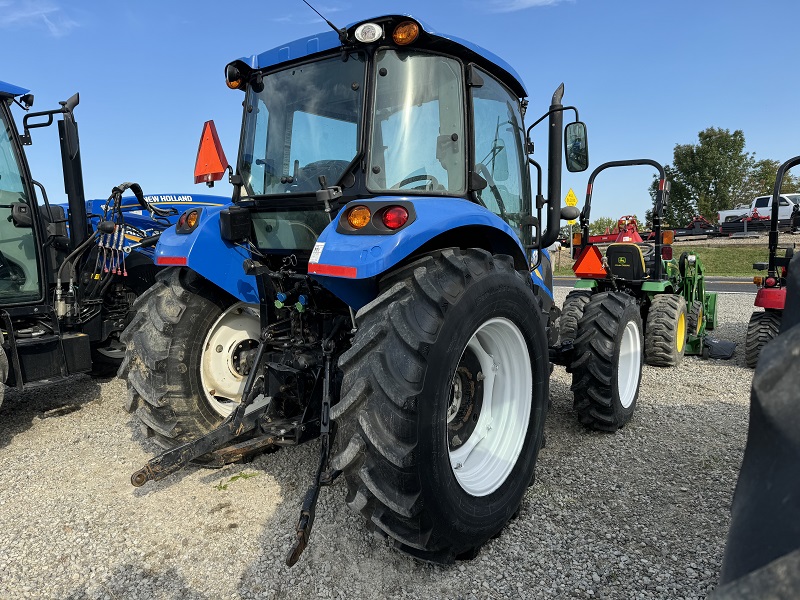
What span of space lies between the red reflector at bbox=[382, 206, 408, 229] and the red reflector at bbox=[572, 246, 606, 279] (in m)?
4.21

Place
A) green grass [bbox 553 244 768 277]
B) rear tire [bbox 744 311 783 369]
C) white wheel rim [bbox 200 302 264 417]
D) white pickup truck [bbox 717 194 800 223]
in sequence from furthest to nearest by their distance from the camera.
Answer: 1. white pickup truck [bbox 717 194 800 223]
2. green grass [bbox 553 244 768 277]
3. rear tire [bbox 744 311 783 369]
4. white wheel rim [bbox 200 302 264 417]

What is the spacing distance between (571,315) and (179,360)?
413 cm

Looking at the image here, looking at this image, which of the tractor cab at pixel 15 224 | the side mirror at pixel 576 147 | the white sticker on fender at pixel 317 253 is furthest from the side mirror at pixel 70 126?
the side mirror at pixel 576 147

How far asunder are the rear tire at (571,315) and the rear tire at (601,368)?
63.8 inches

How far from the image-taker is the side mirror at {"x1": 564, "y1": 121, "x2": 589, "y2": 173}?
3.53 meters

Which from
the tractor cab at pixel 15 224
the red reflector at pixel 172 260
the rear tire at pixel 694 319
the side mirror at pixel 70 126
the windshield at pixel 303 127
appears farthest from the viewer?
the rear tire at pixel 694 319

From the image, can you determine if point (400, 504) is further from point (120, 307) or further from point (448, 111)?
point (120, 307)

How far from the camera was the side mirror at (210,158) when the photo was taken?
322cm

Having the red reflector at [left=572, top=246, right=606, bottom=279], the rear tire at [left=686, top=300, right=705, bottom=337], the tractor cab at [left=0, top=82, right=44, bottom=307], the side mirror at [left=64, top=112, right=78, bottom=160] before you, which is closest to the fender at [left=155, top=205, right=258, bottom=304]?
the tractor cab at [left=0, top=82, right=44, bottom=307]

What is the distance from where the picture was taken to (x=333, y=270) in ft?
7.66

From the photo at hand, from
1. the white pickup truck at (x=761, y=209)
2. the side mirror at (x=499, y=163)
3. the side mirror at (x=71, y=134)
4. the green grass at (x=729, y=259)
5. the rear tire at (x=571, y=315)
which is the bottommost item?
the green grass at (x=729, y=259)

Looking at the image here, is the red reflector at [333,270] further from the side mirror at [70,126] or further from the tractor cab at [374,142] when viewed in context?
the side mirror at [70,126]

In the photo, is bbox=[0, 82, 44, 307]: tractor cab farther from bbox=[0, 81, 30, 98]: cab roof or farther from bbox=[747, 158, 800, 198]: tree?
bbox=[747, 158, 800, 198]: tree

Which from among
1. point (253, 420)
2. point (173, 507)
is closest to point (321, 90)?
point (253, 420)
